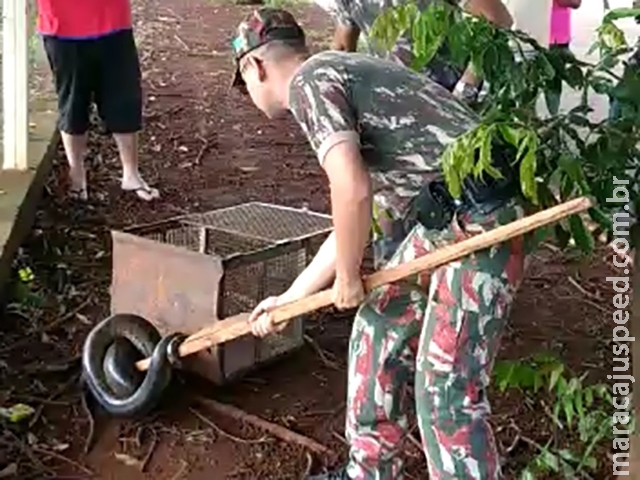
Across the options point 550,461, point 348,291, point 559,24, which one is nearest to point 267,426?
point 550,461

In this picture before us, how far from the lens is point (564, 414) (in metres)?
3.40

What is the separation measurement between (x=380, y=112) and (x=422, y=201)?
0.23m

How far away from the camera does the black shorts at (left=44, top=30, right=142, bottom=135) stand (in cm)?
522

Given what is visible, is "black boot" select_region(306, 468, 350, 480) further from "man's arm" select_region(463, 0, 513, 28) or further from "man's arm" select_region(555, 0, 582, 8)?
"man's arm" select_region(555, 0, 582, 8)

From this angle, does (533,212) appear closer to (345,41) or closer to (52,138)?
(345,41)

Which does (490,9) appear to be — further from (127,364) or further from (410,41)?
(127,364)

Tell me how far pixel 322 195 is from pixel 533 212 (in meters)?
3.48

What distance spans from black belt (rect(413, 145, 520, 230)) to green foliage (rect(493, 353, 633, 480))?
53 centimetres

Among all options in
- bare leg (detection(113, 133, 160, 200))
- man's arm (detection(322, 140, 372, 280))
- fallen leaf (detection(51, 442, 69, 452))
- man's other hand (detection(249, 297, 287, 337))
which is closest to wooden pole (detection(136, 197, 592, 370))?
man's other hand (detection(249, 297, 287, 337))

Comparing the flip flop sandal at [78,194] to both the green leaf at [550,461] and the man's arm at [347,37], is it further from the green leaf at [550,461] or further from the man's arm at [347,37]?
the green leaf at [550,461]

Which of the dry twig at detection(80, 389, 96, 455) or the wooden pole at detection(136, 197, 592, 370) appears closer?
Answer: the wooden pole at detection(136, 197, 592, 370)

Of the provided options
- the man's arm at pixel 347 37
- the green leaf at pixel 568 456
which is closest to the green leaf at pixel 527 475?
the green leaf at pixel 568 456

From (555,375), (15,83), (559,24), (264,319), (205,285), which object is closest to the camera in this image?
(264,319)

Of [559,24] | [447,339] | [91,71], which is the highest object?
[559,24]
